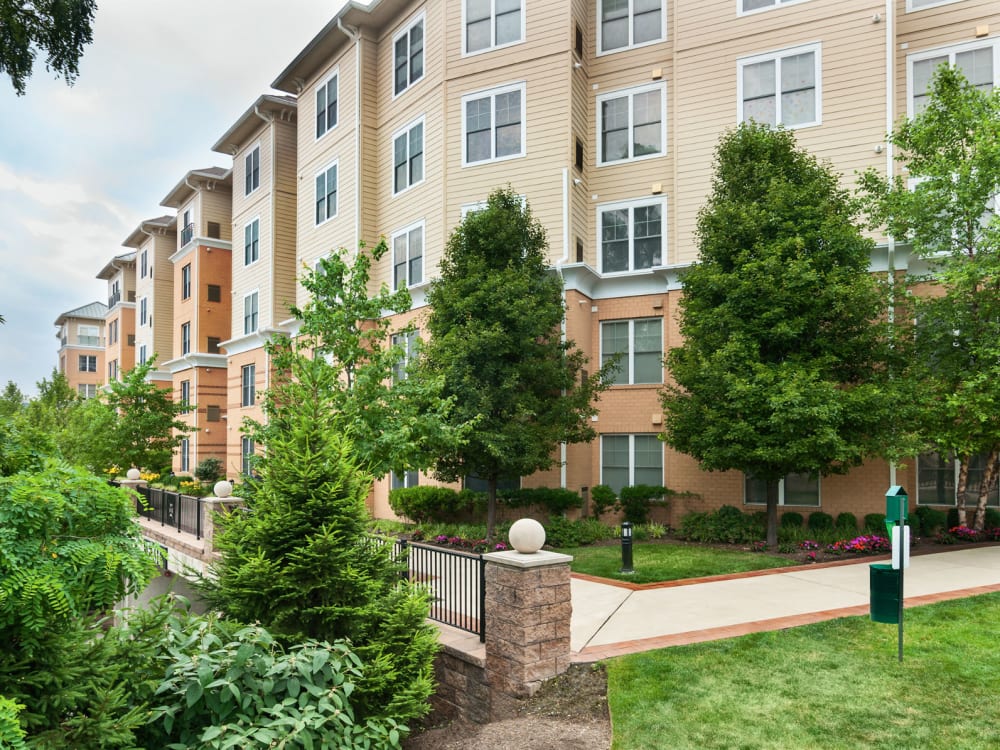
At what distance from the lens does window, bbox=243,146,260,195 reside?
98.1 feet

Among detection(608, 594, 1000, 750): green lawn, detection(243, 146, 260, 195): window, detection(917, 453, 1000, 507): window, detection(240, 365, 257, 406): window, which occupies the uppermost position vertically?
detection(243, 146, 260, 195): window

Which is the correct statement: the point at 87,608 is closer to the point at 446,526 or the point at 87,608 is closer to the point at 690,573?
the point at 690,573

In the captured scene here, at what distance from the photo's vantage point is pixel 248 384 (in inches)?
1182

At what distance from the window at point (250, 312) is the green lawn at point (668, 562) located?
19.9 metres

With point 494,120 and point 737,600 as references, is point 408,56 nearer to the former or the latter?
point 494,120

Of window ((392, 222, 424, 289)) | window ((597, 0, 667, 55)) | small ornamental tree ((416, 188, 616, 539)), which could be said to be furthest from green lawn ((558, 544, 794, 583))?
window ((597, 0, 667, 55))

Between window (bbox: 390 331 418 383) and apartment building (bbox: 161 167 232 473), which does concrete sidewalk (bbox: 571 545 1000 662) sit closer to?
window (bbox: 390 331 418 383)

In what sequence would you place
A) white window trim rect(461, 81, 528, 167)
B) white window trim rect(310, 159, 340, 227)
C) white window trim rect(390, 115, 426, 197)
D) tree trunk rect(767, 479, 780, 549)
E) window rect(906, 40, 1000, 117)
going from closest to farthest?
tree trunk rect(767, 479, 780, 549) < window rect(906, 40, 1000, 117) < white window trim rect(461, 81, 528, 167) < white window trim rect(390, 115, 426, 197) < white window trim rect(310, 159, 340, 227)

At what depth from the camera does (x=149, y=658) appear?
493cm

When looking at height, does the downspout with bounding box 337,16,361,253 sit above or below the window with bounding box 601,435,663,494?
above

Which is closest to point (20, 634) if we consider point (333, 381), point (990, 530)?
point (333, 381)

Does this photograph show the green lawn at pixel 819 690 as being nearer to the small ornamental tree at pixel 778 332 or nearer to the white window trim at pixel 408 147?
the small ornamental tree at pixel 778 332

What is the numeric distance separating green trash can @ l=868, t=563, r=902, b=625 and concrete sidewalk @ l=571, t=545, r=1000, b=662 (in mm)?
1429

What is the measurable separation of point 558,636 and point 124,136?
7335 mm
